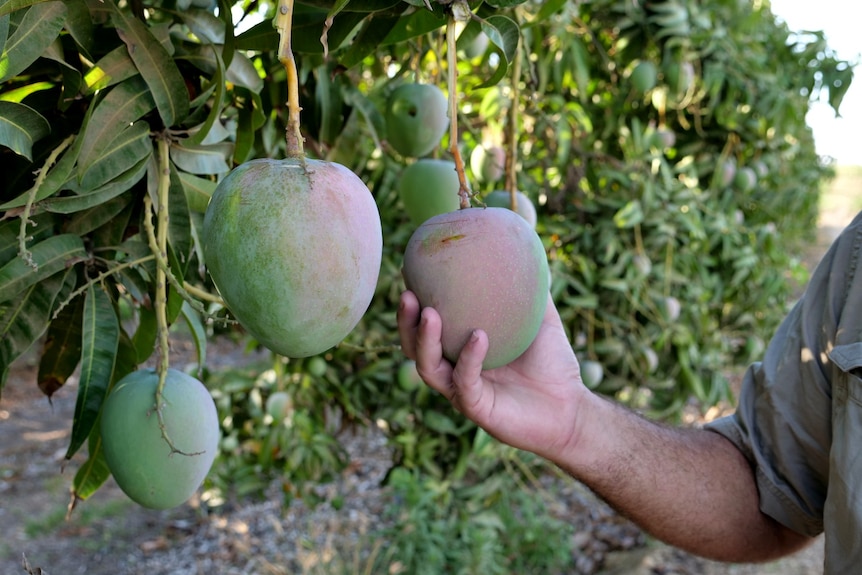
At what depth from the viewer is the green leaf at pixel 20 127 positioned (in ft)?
2.08

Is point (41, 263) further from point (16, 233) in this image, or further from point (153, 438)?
point (153, 438)

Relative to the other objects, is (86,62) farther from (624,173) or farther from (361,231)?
(624,173)

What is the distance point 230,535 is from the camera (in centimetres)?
315

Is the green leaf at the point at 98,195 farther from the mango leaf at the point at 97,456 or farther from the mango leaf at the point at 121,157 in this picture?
the mango leaf at the point at 97,456

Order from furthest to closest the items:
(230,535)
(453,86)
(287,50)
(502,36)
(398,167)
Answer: (230,535), (398,167), (502,36), (453,86), (287,50)

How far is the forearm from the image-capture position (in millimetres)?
1097

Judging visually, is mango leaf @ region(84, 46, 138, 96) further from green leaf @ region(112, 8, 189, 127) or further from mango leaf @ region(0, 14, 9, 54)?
mango leaf @ region(0, 14, 9, 54)

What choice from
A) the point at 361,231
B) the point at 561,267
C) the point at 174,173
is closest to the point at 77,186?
the point at 174,173

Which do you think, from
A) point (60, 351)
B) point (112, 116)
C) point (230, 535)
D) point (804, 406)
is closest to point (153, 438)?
point (60, 351)

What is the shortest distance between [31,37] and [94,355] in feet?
1.10

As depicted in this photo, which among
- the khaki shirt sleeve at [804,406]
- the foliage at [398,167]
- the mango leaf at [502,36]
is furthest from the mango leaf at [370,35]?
the khaki shirt sleeve at [804,406]

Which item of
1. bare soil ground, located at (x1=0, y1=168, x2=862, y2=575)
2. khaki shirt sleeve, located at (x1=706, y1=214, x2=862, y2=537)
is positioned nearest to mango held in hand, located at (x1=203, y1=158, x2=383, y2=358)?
khaki shirt sleeve, located at (x1=706, y1=214, x2=862, y2=537)

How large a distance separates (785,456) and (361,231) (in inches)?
35.0

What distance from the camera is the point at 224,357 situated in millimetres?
5570
